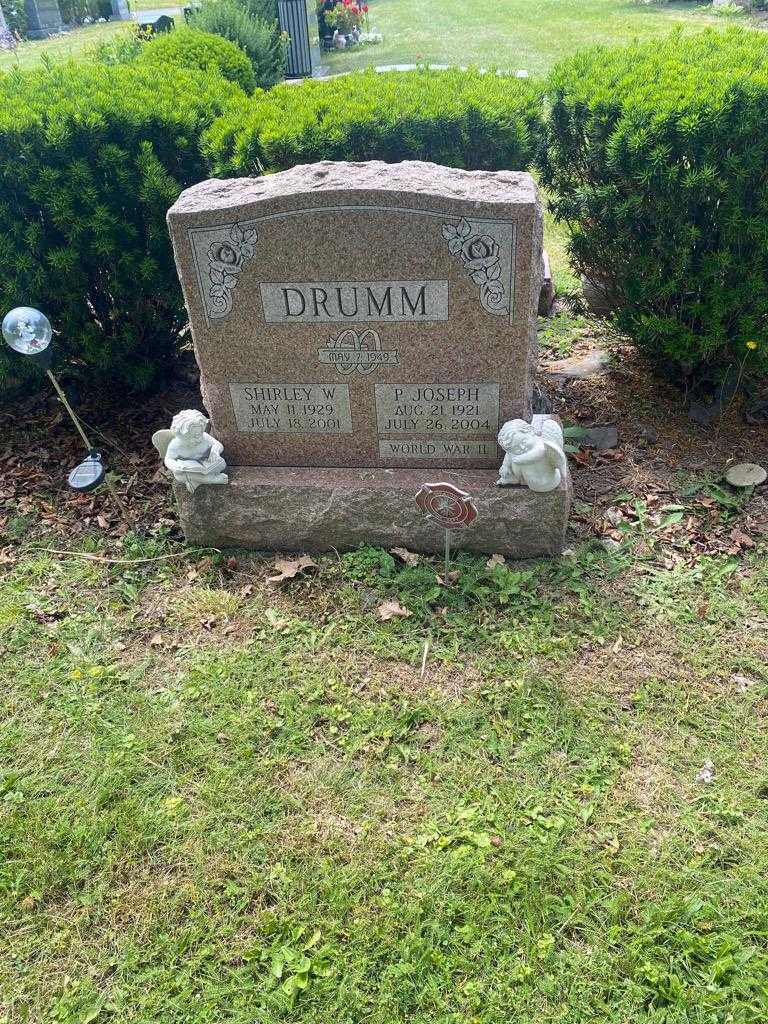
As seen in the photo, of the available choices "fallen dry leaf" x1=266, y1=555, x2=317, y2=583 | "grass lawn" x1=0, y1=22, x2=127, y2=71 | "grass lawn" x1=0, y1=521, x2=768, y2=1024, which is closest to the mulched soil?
"grass lawn" x1=0, y1=521, x2=768, y2=1024

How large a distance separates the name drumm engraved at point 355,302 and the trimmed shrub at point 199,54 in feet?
11.1

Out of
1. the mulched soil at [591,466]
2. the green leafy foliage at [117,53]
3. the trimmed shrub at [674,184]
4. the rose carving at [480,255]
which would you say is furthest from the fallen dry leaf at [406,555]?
the green leafy foliage at [117,53]

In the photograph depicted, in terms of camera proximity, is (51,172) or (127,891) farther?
(51,172)

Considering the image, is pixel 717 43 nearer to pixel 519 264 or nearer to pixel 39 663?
pixel 519 264

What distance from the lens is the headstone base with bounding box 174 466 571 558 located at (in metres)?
3.83

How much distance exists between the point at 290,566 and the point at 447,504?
3.34 feet

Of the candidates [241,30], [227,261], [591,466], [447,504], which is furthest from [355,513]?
[241,30]

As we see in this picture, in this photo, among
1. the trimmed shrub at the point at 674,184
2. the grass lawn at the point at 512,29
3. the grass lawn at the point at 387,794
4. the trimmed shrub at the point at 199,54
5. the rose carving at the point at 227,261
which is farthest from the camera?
the grass lawn at the point at 512,29

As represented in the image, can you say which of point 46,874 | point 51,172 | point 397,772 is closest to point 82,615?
point 46,874

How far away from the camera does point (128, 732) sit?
3.26m

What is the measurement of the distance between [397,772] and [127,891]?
1.03m

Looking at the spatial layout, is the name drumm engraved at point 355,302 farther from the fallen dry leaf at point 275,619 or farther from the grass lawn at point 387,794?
the fallen dry leaf at point 275,619

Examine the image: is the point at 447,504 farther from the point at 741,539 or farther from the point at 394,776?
the point at 741,539

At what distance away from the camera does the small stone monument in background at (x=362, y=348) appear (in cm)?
351
